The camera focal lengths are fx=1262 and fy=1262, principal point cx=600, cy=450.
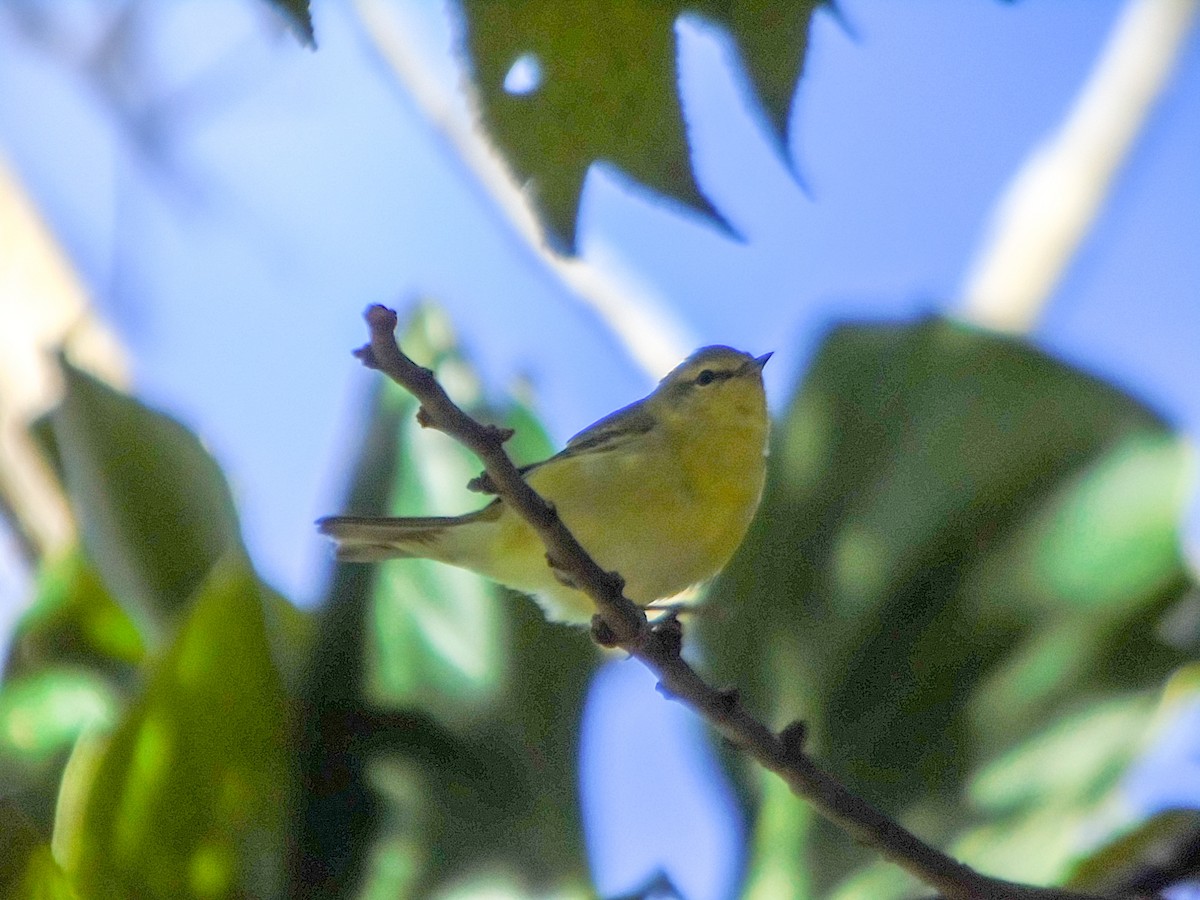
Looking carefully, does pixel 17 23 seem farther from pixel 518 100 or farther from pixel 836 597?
pixel 518 100

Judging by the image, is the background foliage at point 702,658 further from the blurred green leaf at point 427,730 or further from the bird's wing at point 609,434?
the bird's wing at point 609,434

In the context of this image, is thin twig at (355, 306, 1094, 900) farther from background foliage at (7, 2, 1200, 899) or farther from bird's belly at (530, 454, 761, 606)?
bird's belly at (530, 454, 761, 606)

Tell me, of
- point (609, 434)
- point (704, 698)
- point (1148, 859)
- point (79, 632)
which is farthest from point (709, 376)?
point (1148, 859)

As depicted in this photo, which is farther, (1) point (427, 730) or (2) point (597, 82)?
(1) point (427, 730)

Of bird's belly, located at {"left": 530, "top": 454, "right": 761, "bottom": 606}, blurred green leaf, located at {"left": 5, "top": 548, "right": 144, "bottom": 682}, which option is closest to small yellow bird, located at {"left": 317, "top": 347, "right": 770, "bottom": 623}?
bird's belly, located at {"left": 530, "top": 454, "right": 761, "bottom": 606}

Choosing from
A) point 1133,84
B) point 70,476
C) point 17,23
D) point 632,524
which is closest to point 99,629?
point 70,476

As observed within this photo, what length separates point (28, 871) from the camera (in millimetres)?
1070

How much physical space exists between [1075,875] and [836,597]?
18.0 inches

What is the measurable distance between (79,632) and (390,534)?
46 centimetres

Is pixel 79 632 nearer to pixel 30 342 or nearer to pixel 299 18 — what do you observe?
pixel 299 18

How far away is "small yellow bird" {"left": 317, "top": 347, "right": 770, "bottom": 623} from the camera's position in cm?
194

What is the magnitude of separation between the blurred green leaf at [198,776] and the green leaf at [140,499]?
345 millimetres

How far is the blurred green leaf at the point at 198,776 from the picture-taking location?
1186 mm

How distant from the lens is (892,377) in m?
1.77
